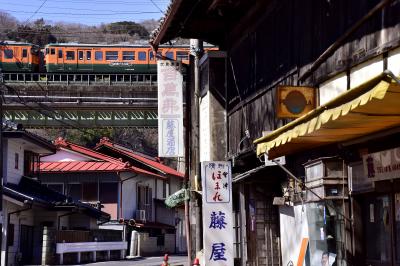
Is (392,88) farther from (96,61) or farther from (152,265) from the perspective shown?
(96,61)

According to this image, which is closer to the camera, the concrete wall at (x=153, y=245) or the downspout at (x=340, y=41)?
the downspout at (x=340, y=41)

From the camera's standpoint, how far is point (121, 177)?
4475cm

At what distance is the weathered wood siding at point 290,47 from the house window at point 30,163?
18933mm

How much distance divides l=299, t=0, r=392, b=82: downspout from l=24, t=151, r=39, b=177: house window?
2491cm

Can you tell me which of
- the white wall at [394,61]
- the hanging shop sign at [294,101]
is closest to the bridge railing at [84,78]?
the hanging shop sign at [294,101]

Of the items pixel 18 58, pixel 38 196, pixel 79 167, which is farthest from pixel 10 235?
pixel 18 58

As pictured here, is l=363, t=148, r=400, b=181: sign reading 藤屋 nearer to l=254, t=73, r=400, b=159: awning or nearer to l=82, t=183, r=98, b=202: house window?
l=254, t=73, r=400, b=159: awning

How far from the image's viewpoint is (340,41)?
439 inches

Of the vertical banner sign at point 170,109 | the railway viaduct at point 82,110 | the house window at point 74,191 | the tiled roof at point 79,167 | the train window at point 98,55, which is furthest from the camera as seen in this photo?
the train window at point 98,55

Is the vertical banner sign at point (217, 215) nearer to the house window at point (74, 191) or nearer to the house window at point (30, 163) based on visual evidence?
the house window at point (30, 163)

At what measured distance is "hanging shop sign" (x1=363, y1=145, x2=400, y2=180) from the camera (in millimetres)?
9445

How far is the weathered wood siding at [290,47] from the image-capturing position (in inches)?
400

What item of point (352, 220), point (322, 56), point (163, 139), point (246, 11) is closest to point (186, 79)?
point (163, 139)

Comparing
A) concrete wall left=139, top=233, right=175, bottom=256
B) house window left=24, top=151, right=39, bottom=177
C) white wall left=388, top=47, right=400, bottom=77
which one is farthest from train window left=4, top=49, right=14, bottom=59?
white wall left=388, top=47, right=400, bottom=77
